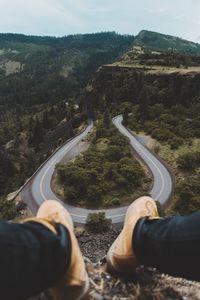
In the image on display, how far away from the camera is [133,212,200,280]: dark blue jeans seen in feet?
13.2

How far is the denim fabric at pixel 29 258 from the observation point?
3143 millimetres

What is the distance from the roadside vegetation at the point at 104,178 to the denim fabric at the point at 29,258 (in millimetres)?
38918

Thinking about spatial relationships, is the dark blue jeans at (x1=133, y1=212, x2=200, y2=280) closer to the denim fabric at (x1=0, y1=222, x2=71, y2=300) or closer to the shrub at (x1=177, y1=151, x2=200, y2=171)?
the denim fabric at (x1=0, y1=222, x2=71, y2=300)

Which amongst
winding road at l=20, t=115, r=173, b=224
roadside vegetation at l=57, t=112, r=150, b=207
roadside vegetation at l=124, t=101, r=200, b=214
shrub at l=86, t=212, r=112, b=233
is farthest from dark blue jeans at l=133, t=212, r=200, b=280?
roadside vegetation at l=57, t=112, r=150, b=207

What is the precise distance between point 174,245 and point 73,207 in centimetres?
3893

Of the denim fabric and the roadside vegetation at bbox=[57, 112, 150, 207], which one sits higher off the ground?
the denim fabric

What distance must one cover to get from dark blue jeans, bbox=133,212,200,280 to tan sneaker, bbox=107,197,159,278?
0.49 metres

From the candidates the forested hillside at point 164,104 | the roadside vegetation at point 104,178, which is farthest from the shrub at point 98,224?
the forested hillside at point 164,104

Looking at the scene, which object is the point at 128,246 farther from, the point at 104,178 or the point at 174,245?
the point at 104,178

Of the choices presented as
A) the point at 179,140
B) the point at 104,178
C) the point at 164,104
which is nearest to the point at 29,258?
the point at 104,178

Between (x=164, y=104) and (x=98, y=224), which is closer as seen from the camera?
(x=98, y=224)

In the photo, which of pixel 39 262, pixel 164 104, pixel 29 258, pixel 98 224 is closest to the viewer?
pixel 29 258

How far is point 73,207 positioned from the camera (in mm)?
42438

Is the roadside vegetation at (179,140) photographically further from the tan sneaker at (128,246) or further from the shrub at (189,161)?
the tan sneaker at (128,246)
